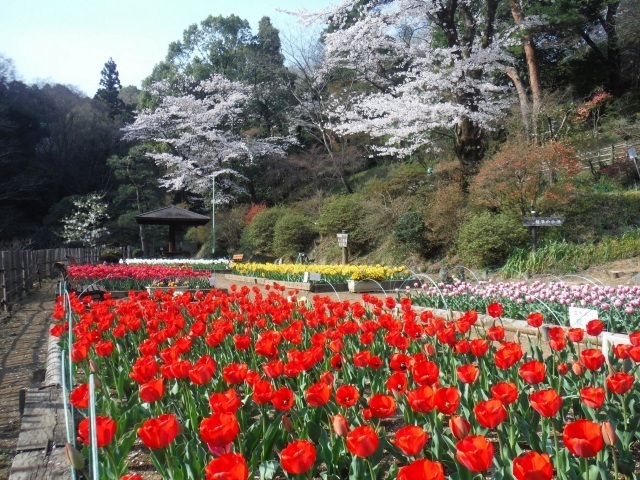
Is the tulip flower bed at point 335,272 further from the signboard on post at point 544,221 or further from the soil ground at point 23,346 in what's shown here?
the signboard on post at point 544,221

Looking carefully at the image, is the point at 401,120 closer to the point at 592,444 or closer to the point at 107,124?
the point at 592,444

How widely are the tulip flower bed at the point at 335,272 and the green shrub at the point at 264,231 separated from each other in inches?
287

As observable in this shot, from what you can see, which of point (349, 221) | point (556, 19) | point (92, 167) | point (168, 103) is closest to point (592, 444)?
point (349, 221)

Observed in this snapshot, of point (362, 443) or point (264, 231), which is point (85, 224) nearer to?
point (264, 231)

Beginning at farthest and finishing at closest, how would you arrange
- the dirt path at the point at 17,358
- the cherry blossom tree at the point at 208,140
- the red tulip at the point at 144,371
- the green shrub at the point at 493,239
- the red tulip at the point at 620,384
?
1. the cherry blossom tree at the point at 208,140
2. the green shrub at the point at 493,239
3. the dirt path at the point at 17,358
4. the red tulip at the point at 144,371
5. the red tulip at the point at 620,384

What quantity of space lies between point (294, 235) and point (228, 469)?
2096cm

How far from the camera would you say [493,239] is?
11.8m

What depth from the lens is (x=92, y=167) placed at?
131ft

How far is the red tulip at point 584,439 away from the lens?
1459 mm

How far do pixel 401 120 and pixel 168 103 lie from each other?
21173 mm

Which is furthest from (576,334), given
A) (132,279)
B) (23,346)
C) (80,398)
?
(132,279)

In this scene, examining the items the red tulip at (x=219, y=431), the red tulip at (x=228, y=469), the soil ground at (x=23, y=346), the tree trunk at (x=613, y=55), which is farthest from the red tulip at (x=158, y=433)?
the tree trunk at (x=613, y=55)

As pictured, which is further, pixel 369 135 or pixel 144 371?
pixel 369 135

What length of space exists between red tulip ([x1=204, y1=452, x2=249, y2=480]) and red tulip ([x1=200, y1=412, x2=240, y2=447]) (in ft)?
0.85
